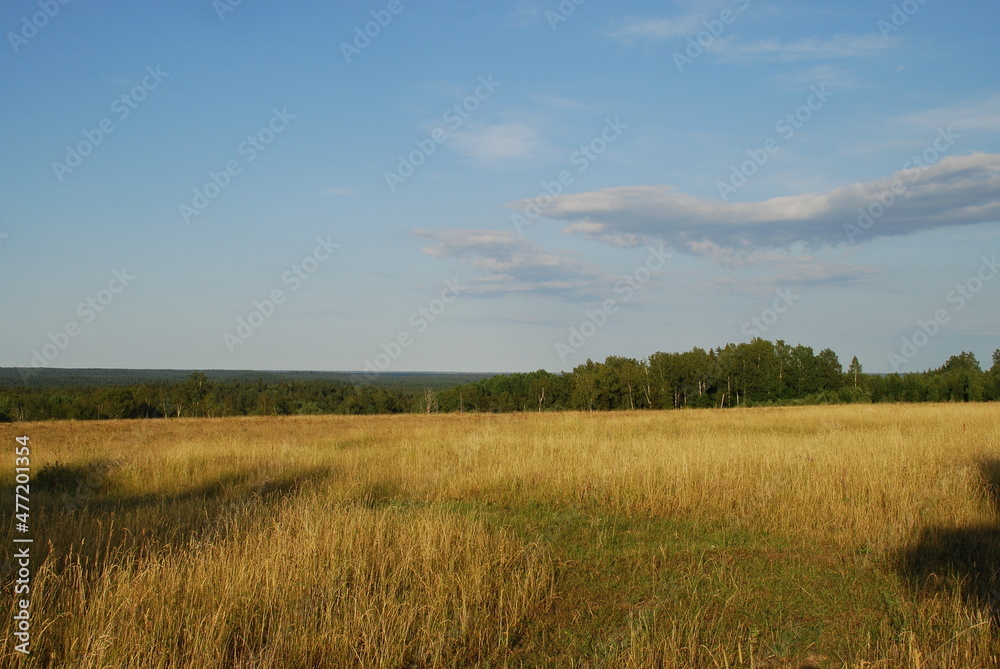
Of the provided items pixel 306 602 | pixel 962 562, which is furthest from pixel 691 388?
pixel 306 602

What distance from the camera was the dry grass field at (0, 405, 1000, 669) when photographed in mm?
4379

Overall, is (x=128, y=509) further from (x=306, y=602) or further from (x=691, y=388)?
(x=691, y=388)

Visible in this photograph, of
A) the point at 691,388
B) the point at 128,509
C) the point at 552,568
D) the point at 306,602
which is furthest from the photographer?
the point at 691,388

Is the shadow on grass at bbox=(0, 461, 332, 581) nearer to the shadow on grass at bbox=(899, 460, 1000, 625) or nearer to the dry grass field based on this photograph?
the dry grass field

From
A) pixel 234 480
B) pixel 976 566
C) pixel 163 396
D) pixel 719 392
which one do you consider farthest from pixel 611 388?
pixel 976 566

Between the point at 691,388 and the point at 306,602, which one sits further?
the point at 691,388

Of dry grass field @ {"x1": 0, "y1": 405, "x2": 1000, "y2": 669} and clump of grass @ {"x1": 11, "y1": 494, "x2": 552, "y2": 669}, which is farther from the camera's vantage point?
dry grass field @ {"x1": 0, "y1": 405, "x2": 1000, "y2": 669}

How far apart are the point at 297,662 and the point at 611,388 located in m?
62.5

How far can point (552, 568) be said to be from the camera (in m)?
6.00

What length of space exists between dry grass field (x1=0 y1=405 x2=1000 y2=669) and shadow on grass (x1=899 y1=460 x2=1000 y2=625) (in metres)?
0.03

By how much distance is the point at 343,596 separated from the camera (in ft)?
16.2

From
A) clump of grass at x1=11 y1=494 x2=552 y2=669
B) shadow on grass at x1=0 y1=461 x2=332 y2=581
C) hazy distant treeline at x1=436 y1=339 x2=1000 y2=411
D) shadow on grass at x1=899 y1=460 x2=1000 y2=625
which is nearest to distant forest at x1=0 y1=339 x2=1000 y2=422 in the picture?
hazy distant treeline at x1=436 y1=339 x2=1000 y2=411

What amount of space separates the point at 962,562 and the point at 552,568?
3819mm

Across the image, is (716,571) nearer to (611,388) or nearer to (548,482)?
(548,482)
